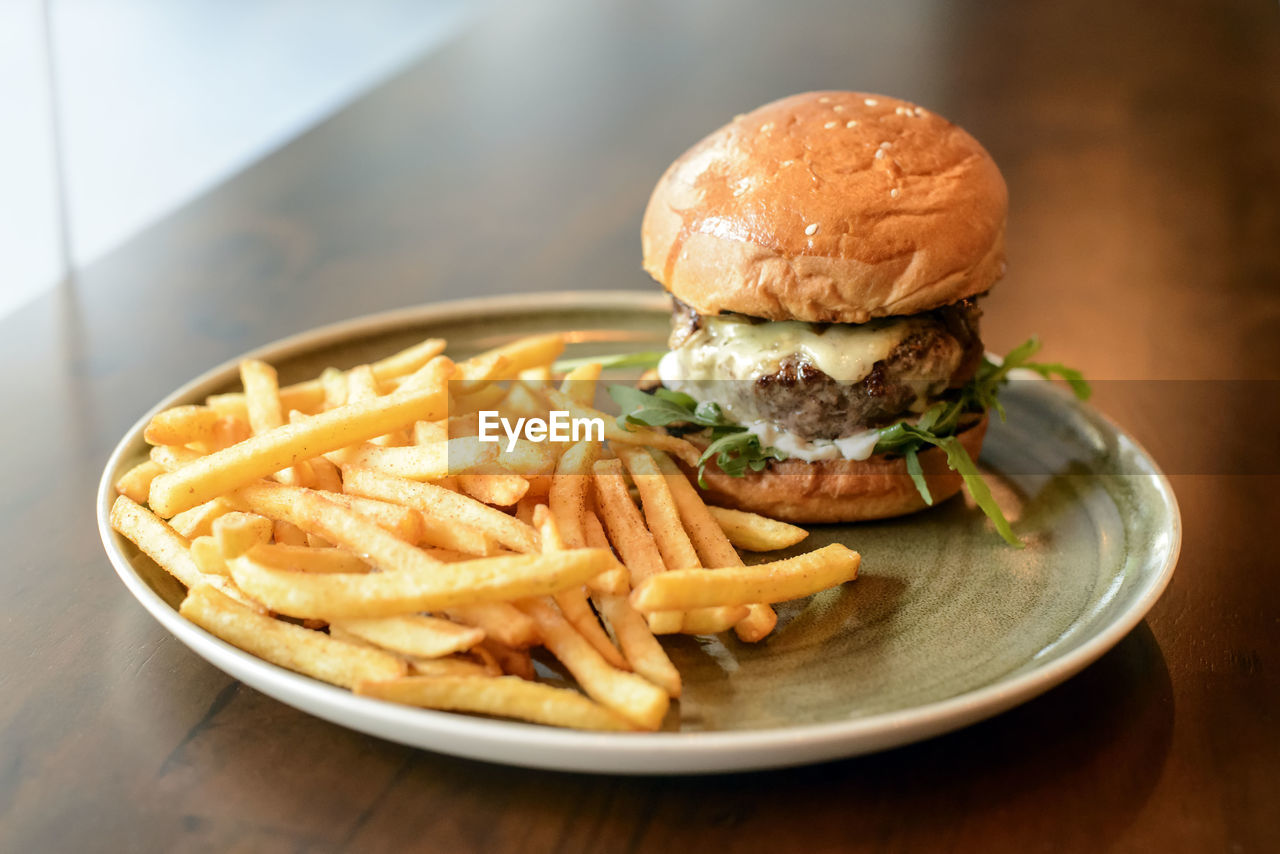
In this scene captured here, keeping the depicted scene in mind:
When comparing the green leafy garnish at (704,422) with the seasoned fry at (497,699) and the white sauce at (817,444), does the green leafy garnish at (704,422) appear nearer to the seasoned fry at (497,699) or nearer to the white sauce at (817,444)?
the white sauce at (817,444)

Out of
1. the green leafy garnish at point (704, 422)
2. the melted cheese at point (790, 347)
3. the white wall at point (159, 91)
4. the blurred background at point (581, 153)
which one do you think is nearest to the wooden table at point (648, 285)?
the blurred background at point (581, 153)

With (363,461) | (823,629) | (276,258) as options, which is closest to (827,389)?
(823,629)

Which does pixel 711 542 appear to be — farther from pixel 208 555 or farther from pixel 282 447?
pixel 208 555

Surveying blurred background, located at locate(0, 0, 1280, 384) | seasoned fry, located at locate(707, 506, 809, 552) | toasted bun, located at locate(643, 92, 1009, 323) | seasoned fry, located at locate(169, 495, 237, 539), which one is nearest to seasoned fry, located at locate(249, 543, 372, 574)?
seasoned fry, located at locate(169, 495, 237, 539)

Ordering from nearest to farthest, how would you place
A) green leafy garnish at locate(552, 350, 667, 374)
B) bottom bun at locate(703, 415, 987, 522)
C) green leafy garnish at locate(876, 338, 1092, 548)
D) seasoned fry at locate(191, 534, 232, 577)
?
seasoned fry at locate(191, 534, 232, 577) → green leafy garnish at locate(876, 338, 1092, 548) → bottom bun at locate(703, 415, 987, 522) → green leafy garnish at locate(552, 350, 667, 374)

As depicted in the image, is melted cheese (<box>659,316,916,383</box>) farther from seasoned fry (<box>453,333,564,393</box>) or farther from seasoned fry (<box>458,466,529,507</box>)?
seasoned fry (<box>458,466,529,507</box>)

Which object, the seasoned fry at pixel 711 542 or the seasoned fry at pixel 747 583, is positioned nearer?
the seasoned fry at pixel 747 583

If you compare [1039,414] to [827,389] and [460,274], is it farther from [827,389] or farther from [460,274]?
[460,274]
